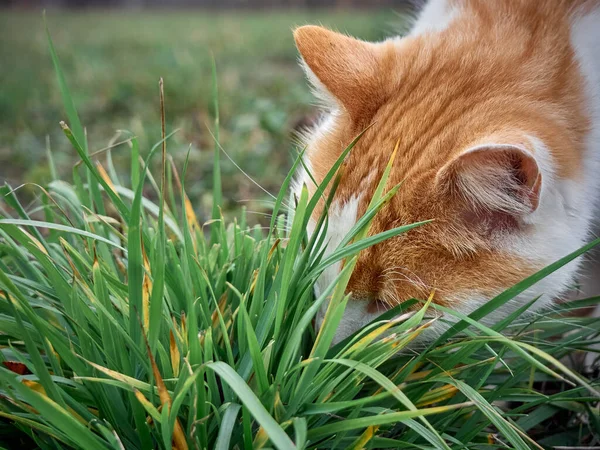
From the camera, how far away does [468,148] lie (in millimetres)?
883

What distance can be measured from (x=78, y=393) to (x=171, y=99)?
232cm

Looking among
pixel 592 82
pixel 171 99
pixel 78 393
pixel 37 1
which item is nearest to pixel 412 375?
pixel 78 393

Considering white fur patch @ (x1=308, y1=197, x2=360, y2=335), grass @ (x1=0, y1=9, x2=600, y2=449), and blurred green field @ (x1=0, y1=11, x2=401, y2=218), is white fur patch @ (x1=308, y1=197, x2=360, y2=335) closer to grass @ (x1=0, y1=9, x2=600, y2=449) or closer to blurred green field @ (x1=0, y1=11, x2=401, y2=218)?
grass @ (x1=0, y1=9, x2=600, y2=449)

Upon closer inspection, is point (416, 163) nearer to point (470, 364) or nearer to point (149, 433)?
point (470, 364)

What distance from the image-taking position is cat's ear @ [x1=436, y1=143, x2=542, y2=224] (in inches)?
33.6

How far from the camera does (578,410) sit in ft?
3.48

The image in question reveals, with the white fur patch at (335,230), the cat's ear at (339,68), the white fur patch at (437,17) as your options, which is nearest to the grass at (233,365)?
the white fur patch at (335,230)

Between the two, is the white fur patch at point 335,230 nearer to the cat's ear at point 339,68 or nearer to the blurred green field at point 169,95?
the cat's ear at point 339,68

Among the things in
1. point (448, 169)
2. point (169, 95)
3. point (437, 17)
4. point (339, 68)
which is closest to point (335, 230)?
point (448, 169)

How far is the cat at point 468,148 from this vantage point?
96 centimetres

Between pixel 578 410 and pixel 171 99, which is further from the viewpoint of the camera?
pixel 171 99

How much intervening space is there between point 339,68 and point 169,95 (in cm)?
206

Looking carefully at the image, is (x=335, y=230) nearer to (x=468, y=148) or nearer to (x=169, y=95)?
(x=468, y=148)

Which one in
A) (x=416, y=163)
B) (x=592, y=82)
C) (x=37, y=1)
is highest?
(x=592, y=82)
